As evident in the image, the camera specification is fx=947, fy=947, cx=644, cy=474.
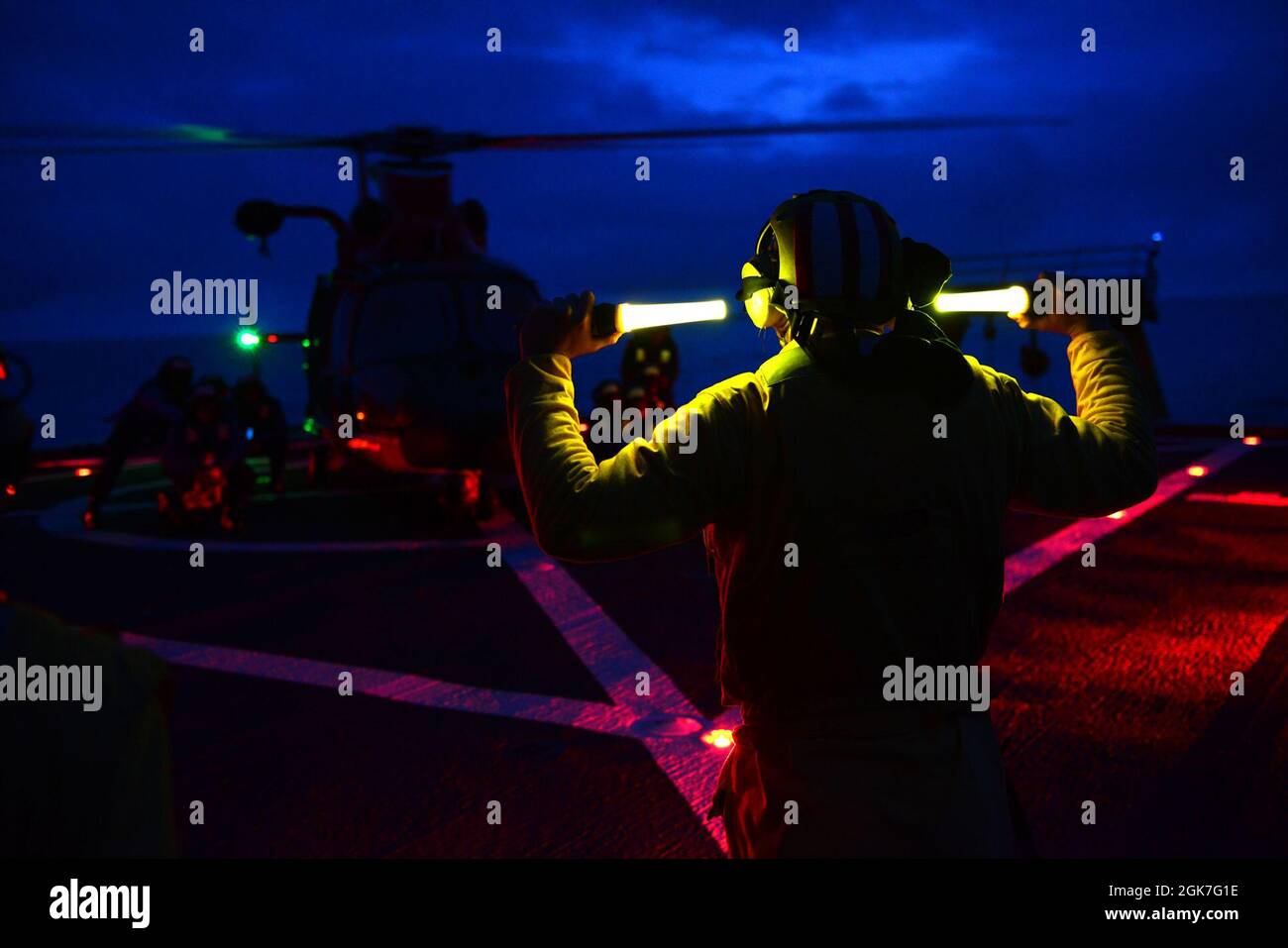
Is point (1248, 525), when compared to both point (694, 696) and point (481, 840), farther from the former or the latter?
point (481, 840)

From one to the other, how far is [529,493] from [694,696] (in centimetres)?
375

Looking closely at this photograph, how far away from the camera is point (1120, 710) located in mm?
4910

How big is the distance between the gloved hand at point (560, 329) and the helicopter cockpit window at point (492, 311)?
8.79 meters

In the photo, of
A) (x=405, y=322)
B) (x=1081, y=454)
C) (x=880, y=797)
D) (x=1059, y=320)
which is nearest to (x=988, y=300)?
(x=1059, y=320)

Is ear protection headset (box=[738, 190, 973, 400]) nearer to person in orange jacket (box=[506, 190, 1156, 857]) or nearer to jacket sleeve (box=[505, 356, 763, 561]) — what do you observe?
person in orange jacket (box=[506, 190, 1156, 857])

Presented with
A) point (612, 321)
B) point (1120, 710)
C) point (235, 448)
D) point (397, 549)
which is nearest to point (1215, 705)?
point (1120, 710)

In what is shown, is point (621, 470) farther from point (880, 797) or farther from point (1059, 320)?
point (1059, 320)

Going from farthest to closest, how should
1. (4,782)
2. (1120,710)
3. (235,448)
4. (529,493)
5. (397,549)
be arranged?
(235,448) < (397,549) < (1120,710) < (529,493) < (4,782)

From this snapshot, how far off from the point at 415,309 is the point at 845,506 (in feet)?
32.1

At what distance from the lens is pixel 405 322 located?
1091cm

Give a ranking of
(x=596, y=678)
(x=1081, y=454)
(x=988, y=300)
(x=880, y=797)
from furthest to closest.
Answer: (x=596, y=678) < (x=988, y=300) < (x=1081, y=454) < (x=880, y=797)

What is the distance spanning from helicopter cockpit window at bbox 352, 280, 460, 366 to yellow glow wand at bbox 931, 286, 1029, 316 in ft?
29.2

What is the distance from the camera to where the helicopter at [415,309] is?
32.4ft

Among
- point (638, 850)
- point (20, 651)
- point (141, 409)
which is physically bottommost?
point (638, 850)
